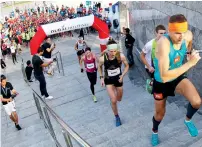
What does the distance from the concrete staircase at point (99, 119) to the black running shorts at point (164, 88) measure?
0.81 meters

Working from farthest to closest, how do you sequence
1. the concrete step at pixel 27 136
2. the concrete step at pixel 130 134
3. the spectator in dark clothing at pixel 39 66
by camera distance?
1. the spectator in dark clothing at pixel 39 66
2. the concrete step at pixel 27 136
3. the concrete step at pixel 130 134

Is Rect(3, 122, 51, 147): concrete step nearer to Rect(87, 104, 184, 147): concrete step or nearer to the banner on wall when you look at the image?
Rect(87, 104, 184, 147): concrete step

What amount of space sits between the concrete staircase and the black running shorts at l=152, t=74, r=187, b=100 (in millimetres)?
811

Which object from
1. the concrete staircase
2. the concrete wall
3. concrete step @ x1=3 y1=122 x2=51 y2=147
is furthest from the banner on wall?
concrete step @ x1=3 y1=122 x2=51 y2=147

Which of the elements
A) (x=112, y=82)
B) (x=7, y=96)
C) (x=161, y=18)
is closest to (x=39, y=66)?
(x=7, y=96)

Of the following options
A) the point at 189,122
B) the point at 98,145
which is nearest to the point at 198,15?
the point at 189,122

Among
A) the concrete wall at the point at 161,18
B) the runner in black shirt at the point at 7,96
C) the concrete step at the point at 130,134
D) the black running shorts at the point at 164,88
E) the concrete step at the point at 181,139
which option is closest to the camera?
the black running shorts at the point at 164,88

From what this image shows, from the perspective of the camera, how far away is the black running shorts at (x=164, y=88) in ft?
12.7

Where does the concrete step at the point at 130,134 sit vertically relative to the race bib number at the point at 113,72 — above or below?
below

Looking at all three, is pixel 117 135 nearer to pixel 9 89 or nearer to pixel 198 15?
pixel 198 15

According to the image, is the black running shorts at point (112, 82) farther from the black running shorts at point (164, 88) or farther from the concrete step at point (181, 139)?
the black running shorts at point (164, 88)

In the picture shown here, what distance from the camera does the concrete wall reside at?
572 centimetres

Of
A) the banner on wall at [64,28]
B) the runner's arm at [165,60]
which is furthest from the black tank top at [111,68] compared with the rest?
the banner on wall at [64,28]

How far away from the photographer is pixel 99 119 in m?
6.47
